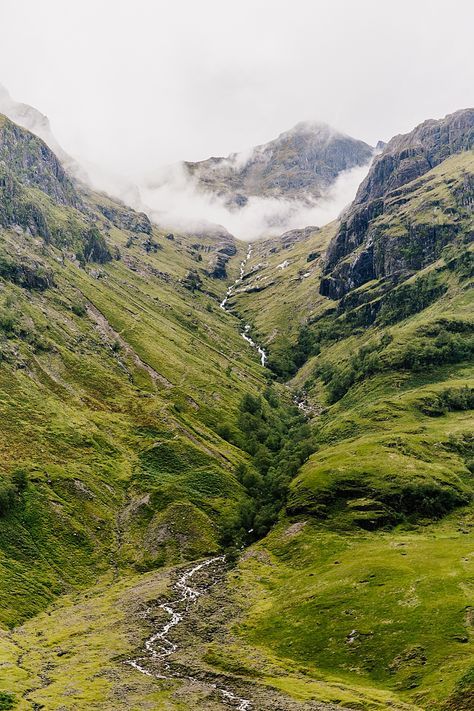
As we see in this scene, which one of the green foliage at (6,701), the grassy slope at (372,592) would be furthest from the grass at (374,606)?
the green foliage at (6,701)

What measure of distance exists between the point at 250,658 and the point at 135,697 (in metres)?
27.6

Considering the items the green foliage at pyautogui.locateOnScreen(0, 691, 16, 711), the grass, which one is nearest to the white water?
the grass

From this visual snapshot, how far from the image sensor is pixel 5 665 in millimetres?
104000

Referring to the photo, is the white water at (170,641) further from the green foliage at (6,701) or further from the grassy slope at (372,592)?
the green foliage at (6,701)

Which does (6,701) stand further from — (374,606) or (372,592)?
(372,592)

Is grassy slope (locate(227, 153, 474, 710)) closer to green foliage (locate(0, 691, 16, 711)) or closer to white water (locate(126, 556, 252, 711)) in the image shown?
white water (locate(126, 556, 252, 711))

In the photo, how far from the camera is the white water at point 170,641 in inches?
3701

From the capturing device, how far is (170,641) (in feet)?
401

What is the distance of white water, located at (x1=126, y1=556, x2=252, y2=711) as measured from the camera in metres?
94.0

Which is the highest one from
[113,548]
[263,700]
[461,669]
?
[461,669]

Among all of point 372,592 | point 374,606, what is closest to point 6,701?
point 374,606

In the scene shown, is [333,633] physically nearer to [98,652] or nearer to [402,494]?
[98,652]

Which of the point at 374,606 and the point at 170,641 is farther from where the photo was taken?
the point at 170,641

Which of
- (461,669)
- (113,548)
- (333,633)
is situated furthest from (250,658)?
(113,548)
